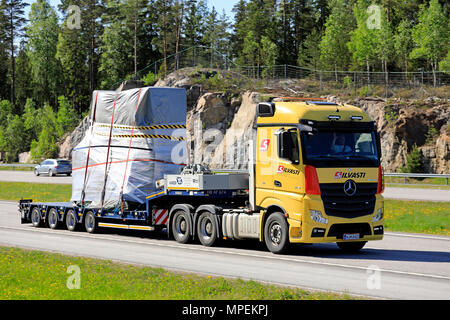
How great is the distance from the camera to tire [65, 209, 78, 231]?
2108cm

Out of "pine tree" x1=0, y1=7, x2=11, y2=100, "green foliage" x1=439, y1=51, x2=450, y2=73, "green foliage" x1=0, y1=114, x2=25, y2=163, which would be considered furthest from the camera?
"pine tree" x1=0, y1=7, x2=11, y2=100

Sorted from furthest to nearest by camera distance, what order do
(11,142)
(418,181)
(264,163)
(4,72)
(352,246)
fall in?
(4,72) < (11,142) < (418,181) < (352,246) < (264,163)

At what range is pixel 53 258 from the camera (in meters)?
13.9

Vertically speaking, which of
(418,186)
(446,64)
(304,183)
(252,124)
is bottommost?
(418,186)

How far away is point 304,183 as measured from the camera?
46.2ft

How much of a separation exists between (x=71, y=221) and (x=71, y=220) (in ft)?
0.12

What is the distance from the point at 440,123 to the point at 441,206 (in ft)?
64.0

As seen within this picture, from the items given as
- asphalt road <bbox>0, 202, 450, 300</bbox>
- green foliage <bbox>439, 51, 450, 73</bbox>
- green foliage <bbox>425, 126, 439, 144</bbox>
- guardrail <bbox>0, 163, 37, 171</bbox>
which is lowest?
asphalt road <bbox>0, 202, 450, 300</bbox>

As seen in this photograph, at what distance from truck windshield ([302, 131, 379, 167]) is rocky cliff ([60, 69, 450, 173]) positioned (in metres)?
22.8

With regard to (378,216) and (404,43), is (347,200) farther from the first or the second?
(404,43)

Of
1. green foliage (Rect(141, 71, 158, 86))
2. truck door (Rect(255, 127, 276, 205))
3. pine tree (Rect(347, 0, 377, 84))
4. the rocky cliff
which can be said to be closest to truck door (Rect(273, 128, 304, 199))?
truck door (Rect(255, 127, 276, 205))

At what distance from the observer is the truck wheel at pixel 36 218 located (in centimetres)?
2250

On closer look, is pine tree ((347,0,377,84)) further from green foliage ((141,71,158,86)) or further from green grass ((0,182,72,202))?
green grass ((0,182,72,202))

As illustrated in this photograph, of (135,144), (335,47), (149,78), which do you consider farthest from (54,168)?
(135,144)
